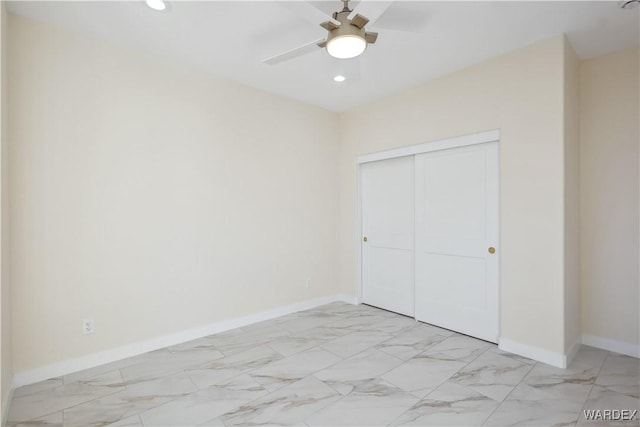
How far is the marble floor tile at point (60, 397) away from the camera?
207 cm

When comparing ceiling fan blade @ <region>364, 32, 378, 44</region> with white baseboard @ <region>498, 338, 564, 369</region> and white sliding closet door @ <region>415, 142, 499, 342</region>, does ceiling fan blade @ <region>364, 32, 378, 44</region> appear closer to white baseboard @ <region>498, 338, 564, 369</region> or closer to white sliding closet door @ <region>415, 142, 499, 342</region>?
white sliding closet door @ <region>415, 142, 499, 342</region>

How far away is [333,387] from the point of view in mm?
2381

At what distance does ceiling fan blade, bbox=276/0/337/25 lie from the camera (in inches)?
67.3

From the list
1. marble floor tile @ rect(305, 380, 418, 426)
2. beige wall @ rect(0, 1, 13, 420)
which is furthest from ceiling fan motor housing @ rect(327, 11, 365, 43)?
marble floor tile @ rect(305, 380, 418, 426)

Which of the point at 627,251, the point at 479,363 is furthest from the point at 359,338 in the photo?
the point at 627,251

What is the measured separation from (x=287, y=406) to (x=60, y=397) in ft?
5.27

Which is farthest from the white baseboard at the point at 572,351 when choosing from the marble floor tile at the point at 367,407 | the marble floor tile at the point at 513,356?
the marble floor tile at the point at 367,407

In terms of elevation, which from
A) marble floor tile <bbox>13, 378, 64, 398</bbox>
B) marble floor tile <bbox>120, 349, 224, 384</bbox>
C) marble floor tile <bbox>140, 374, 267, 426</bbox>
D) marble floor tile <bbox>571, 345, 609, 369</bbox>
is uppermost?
marble floor tile <bbox>13, 378, 64, 398</bbox>

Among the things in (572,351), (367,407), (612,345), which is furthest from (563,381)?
(367,407)

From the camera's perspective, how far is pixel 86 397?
88.1 inches

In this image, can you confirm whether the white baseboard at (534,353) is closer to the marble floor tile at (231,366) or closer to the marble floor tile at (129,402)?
the marble floor tile at (231,366)

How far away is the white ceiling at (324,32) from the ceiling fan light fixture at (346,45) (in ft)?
1.07

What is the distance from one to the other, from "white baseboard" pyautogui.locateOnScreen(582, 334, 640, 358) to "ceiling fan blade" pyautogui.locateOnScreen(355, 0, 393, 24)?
349cm

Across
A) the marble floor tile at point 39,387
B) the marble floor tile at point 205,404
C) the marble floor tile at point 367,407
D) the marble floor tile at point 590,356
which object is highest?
the marble floor tile at point 39,387
